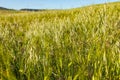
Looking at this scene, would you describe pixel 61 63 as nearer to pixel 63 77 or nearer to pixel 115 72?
pixel 63 77

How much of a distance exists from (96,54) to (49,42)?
0.80 metres

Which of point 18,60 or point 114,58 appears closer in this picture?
point 114,58

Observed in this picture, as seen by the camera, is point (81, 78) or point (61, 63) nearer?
point (81, 78)

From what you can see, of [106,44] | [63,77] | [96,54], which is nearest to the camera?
[63,77]

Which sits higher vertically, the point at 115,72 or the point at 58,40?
the point at 58,40

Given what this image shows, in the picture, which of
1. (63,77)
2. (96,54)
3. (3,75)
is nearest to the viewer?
(3,75)

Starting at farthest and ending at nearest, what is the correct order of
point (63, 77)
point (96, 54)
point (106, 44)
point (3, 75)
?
point (106, 44) → point (96, 54) → point (63, 77) → point (3, 75)

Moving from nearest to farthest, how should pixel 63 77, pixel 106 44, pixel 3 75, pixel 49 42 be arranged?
pixel 3 75 → pixel 63 77 → pixel 106 44 → pixel 49 42

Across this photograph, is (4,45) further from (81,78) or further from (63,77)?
(81,78)

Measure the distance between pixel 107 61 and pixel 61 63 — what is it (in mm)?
456

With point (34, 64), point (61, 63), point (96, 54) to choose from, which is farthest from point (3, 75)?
point (96, 54)

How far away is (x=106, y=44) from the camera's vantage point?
10.1 feet

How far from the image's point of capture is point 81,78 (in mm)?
2406

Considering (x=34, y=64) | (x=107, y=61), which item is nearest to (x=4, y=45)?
(x=34, y=64)
